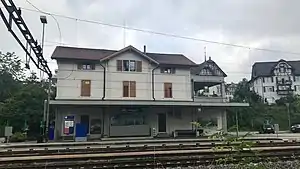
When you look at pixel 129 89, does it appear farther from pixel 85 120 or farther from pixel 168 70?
pixel 85 120

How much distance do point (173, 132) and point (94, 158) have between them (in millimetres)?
18676

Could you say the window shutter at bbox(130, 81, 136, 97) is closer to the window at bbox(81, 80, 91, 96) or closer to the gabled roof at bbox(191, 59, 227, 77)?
the window at bbox(81, 80, 91, 96)

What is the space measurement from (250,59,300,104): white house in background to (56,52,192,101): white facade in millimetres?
47096

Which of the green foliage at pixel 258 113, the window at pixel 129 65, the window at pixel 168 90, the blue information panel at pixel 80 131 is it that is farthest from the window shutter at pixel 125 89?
the green foliage at pixel 258 113

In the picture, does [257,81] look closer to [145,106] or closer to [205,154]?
[145,106]

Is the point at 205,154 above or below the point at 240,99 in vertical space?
below

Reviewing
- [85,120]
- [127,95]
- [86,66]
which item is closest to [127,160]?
[85,120]

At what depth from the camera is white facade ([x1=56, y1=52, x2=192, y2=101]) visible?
27625mm

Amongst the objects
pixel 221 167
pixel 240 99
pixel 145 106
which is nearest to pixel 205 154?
pixel 221 167

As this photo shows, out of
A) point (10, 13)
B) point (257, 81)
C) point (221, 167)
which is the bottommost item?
point (221, 167)

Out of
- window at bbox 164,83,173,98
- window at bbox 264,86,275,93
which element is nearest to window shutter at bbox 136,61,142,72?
window at bbox 164,83,173,98

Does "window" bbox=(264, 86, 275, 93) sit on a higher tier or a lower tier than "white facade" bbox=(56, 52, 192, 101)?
higher


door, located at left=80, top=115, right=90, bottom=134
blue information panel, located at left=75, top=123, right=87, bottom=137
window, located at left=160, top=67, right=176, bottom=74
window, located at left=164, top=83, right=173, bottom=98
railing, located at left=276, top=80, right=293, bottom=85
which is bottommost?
blue information panel, located at left=75, top=123, right=87, bottom=137

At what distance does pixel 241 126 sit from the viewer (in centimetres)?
4412
